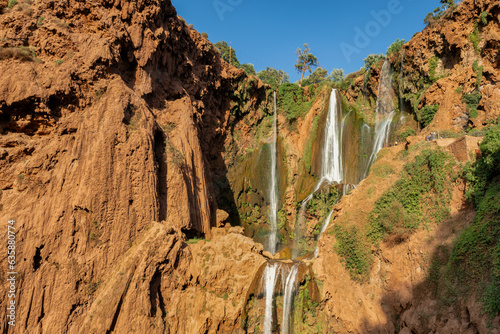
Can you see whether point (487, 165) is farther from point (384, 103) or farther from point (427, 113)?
point (384, 103)

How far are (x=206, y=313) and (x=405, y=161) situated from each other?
13.7 meters

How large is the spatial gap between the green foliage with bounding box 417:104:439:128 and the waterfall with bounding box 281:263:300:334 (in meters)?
14.7

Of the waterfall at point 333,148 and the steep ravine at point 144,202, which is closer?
the steep ravine at point 144,202

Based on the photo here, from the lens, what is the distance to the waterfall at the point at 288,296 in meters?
15.7

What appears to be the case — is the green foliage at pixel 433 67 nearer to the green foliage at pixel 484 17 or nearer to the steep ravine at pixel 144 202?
the steep ravine at pixel 144 202

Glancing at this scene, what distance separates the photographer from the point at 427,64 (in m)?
23.6

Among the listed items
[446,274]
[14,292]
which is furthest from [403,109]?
[14,292]

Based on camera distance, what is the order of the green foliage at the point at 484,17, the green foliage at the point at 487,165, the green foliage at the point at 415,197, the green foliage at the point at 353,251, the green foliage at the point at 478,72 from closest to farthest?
the green foliage at the point at 487,165, the green foliage at the point at 415,197, the green foliage at the point at 353,251, the green foliage at the point at 478,72, the green foliage at the point at 484,17

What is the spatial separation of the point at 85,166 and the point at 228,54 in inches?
1313

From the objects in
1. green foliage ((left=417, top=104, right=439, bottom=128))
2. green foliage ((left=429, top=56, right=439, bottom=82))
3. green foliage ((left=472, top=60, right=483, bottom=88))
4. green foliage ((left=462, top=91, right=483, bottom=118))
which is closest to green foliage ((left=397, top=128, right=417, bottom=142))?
green foliage ((left=417, top=104, right=439, bottom=128))

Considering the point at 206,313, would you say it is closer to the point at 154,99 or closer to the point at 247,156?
the point at 154,99

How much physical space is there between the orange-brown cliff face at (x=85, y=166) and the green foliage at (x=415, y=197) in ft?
24.8

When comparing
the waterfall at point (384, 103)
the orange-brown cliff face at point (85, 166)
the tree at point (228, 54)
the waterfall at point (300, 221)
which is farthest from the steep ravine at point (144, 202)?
the tree at point (228, 54)

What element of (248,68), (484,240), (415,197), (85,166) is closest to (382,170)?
(415,197)
